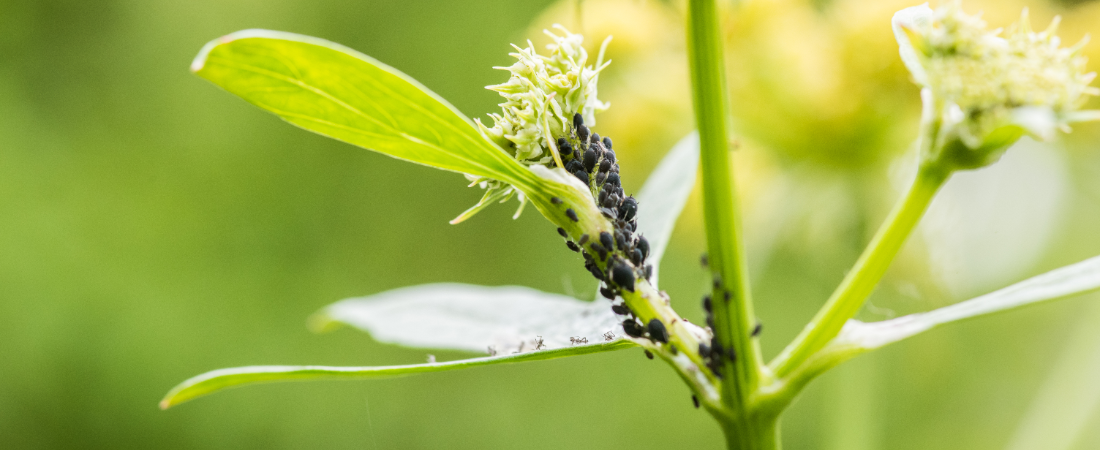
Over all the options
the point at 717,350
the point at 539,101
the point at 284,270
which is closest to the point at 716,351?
the point at 717,350

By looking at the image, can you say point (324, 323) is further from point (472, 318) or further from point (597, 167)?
point (597, 167)

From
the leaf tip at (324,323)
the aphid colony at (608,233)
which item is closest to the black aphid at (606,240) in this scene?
the aphid colony at (608,233)

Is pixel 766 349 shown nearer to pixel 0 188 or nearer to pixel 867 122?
pixel 867 122

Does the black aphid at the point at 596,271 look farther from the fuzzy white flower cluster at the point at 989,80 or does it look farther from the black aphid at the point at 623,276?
the fuzzy white flower cluster at the point at 989,80

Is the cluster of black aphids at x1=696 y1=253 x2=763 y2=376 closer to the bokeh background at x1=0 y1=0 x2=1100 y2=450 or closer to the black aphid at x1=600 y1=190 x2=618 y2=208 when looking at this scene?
the black aphid at x1=600 y1=190 x2=618 y2=208

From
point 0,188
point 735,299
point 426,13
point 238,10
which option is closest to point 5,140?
point 0,188

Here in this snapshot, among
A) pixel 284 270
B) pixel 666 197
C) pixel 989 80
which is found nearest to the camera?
pixel 989 80
